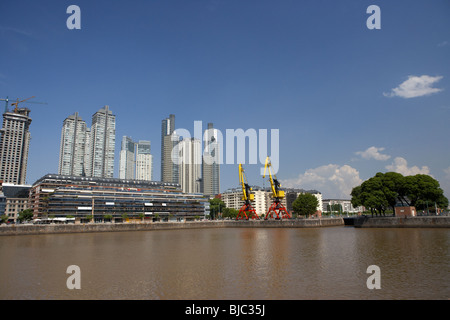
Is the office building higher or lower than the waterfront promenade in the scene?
higher

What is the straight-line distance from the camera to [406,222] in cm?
7050

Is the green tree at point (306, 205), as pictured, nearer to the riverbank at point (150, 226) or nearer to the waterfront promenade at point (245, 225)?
the waterfront promenade at point (245, 225)

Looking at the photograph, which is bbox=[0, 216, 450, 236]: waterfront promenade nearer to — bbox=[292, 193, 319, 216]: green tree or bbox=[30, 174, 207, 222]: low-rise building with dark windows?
bbox=[292, 193, 319, 216]: green tree

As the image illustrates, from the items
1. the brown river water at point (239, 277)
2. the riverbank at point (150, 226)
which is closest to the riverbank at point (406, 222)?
the riverbank at point (150, 226)

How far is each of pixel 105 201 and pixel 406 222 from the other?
387 ft

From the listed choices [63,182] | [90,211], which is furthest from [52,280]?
[63,182]

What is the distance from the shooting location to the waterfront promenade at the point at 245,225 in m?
68.5

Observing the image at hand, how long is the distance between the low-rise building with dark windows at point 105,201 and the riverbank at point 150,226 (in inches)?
1013

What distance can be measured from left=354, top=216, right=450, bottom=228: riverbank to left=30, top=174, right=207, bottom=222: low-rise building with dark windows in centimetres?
9301

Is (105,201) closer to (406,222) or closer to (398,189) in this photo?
(398,189)

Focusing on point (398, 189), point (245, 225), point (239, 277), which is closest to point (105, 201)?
point (245, 225)

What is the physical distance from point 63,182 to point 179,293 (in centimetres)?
14609

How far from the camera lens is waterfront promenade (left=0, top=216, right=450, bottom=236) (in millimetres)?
68512

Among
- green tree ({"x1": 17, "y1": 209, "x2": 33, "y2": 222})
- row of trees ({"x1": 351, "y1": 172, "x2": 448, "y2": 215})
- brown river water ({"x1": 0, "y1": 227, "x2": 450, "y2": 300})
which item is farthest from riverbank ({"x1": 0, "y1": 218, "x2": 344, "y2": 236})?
brown river water ({"x1": 0, "y1": 227, "x2": 450, "y2": 300})
